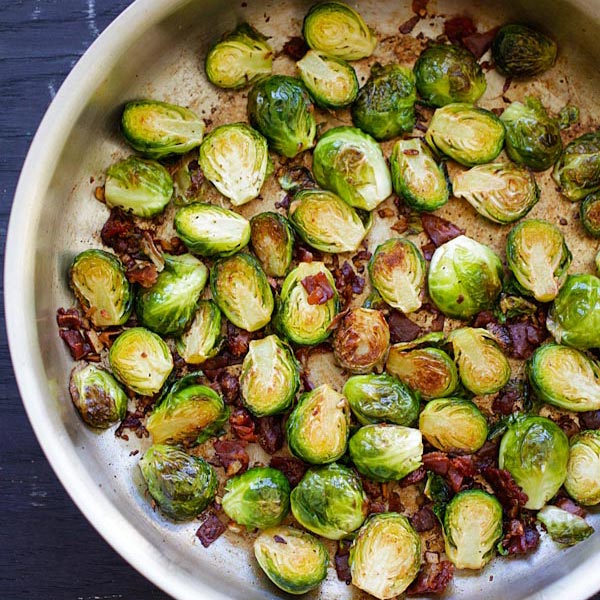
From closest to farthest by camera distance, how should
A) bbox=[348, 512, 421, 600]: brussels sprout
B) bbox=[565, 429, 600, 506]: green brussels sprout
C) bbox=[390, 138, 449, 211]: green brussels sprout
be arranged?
bbox=[348, 512, 421, 600]: brussels sprout → bbox=[565, 429, 600, 506]: green brussels sprout → bbox=[390, 138, 449, 211]: green brussels sprout

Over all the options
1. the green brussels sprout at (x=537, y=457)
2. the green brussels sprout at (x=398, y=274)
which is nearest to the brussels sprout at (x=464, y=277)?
the green brussels sprout at (x=398, y=274)

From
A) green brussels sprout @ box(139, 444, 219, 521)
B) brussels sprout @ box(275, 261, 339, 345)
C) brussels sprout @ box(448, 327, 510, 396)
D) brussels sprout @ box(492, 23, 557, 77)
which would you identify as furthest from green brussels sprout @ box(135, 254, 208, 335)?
brussels sprout @ box(492, 23, 557, 77)

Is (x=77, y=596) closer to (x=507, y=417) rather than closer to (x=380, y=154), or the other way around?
(x=507, y=417)

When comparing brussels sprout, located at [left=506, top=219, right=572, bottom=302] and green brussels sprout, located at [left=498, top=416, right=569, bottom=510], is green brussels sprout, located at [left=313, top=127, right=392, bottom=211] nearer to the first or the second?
brussels sprout, located at [left=506, top=219, right=572, bottom=302]

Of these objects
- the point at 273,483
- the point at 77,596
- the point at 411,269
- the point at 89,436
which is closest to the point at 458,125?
the point at 411,269

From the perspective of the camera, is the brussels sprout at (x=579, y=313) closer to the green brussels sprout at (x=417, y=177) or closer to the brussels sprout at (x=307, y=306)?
the green brussels sprout at (x=417, y=177)
